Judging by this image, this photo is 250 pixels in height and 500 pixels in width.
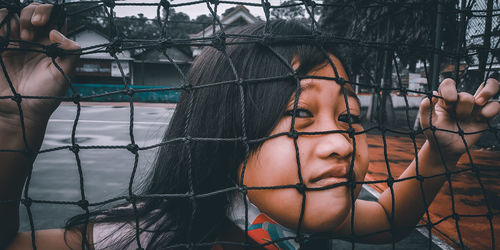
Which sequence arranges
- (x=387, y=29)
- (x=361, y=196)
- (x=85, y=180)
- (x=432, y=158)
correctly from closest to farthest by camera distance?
1. (x=432, y=158)
2. (x=387, y=29)
3. (x=361, y=196)
4. (x=85, y=180)

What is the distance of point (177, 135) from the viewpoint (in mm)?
693

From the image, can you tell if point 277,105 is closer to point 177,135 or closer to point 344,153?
point 344,153

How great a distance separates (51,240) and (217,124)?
0.46 meters

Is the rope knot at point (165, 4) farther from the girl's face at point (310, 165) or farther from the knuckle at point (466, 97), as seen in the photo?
the knuckle at point (466, 97)

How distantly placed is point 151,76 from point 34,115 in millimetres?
15254

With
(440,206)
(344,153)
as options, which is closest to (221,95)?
(344,153)

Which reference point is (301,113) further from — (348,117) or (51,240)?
(51,240)

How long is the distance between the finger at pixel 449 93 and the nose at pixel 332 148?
0.31 metres

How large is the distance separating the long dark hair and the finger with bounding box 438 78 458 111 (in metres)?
0.27

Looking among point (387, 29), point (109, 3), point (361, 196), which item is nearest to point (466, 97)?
point (109, 3)

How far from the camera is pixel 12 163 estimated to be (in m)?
0.55

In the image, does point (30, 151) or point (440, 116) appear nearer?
point (30, 151)

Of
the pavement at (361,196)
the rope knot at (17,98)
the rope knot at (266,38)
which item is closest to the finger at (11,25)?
the rope knot at (17,98)

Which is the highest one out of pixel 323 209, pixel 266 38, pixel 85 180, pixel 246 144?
pixel 266 38
